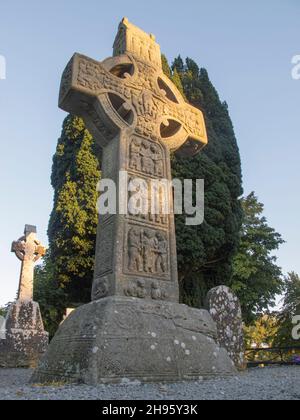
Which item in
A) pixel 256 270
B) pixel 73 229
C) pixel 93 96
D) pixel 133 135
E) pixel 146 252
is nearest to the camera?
pixel 146 252

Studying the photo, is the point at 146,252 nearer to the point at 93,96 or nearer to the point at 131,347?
the point at 131,347

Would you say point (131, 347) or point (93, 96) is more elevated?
point (93, 96)

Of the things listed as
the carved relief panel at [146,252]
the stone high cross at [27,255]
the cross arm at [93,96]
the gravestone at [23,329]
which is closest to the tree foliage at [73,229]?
the stone high cross at [27,255]

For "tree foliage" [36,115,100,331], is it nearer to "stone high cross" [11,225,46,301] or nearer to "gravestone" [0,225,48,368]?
"stone high cross" [11,225,46,301]

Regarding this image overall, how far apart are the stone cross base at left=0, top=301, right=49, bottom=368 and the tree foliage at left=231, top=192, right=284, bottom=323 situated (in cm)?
1065

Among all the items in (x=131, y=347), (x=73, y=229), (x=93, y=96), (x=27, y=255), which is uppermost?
(x=73, y=229)

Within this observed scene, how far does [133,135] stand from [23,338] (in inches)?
270

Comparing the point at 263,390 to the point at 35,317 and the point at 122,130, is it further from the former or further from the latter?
the point at 35,317

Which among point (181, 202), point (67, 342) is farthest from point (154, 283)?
point (181, 202)

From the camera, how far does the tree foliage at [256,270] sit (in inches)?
716

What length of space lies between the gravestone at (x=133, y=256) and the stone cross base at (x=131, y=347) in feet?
0.04

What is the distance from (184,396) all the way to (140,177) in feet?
11.5

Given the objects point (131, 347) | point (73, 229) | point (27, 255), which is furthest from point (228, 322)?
point (73, 229)

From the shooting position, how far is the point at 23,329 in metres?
10.1
